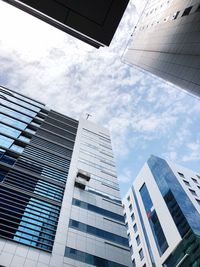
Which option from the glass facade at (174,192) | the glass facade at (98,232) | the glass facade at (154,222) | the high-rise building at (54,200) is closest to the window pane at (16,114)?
the high-rise building at (54,200)

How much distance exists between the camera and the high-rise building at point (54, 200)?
18.0 meters

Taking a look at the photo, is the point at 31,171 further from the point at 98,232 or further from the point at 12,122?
the point at 12,122

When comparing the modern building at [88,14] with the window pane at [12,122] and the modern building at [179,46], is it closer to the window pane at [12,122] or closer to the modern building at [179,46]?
the modern building at [179,46]

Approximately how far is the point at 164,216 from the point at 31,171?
3458cm

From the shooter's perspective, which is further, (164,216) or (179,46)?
(164,216)

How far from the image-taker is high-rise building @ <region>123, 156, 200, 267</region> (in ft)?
131

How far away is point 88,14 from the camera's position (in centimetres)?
528

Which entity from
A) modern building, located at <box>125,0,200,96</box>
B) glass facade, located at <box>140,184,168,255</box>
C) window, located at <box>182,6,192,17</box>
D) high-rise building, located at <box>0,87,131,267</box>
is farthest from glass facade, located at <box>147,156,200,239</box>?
window, located at <box>182,6,192,17</box>

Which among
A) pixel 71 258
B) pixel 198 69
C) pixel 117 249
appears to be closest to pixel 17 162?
pixel 71 258

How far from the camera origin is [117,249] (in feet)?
71.1

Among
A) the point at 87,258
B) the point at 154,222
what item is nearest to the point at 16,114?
the point at 87,258

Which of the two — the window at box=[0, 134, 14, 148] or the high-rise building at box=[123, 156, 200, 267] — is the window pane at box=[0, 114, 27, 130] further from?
the high-rise building at box=[123, 156, 200, 267]

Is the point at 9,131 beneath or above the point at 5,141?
beneath

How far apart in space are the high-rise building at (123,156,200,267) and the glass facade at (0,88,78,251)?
2592cm
